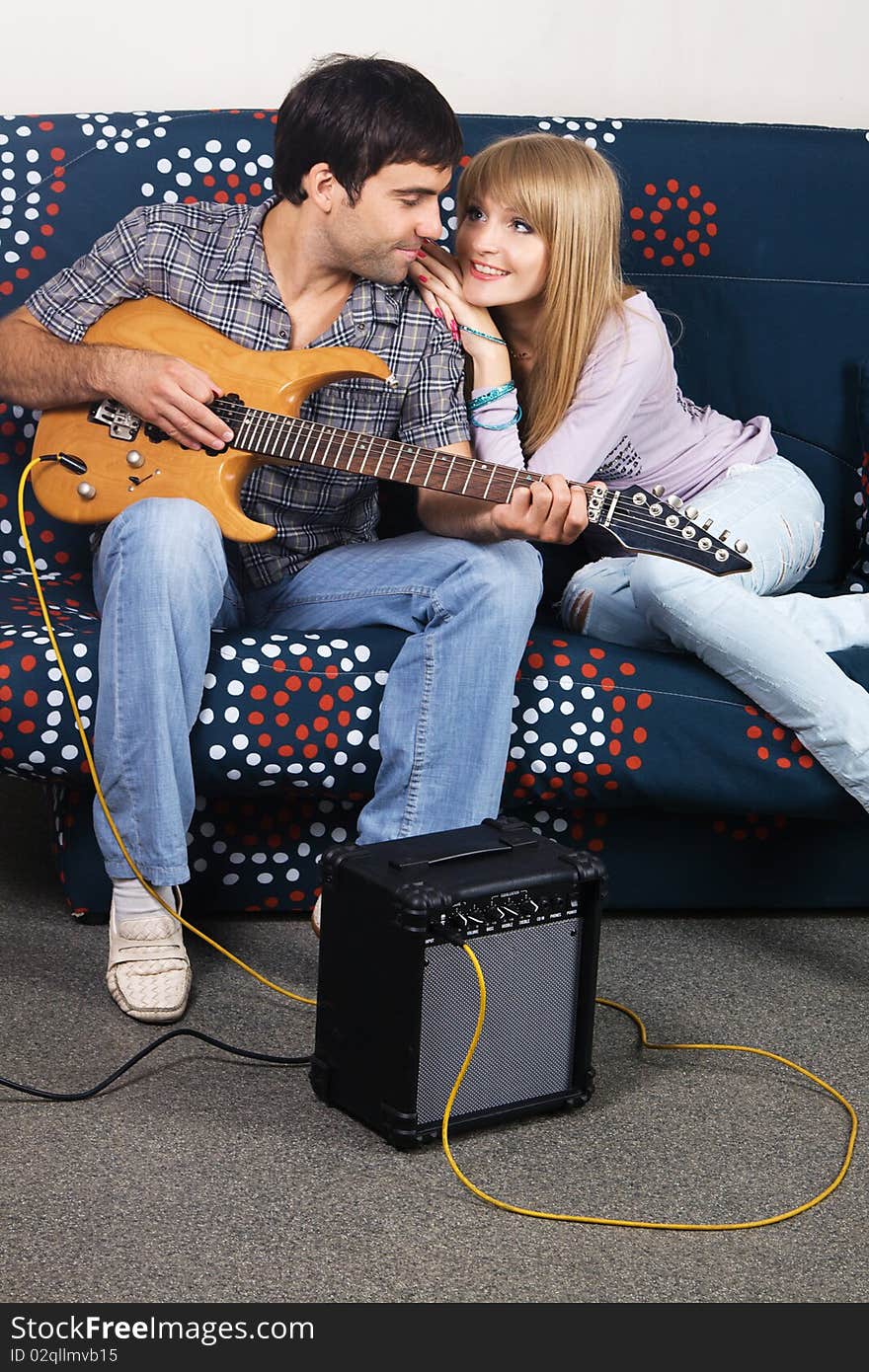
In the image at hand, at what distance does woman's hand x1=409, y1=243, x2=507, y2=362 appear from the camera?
2.15 metres

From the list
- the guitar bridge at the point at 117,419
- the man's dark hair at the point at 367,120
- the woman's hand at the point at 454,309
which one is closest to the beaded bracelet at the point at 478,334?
the woman's hand at the point at 454,309

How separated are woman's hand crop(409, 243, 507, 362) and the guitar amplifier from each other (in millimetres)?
785

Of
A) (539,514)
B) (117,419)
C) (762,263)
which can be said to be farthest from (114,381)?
(762,263)

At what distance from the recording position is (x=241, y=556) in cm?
211

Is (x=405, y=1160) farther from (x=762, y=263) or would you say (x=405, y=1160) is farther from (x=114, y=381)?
(x=762, y=263)

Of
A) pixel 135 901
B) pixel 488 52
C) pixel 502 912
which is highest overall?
pixel 488 52

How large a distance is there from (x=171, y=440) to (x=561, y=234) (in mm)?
621

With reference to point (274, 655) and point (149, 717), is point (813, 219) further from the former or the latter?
point (149, 717)

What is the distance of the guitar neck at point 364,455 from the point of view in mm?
1933

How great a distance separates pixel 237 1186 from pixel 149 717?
22.5 inches

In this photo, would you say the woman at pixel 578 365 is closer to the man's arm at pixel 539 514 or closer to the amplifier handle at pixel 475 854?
the man's arm at pixel 539 514

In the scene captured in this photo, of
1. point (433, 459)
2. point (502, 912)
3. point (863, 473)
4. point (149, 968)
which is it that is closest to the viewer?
point (502, 912)

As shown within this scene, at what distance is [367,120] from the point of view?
1970 millimetres

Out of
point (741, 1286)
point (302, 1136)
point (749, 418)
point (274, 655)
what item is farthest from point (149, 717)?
point (749, 418)
